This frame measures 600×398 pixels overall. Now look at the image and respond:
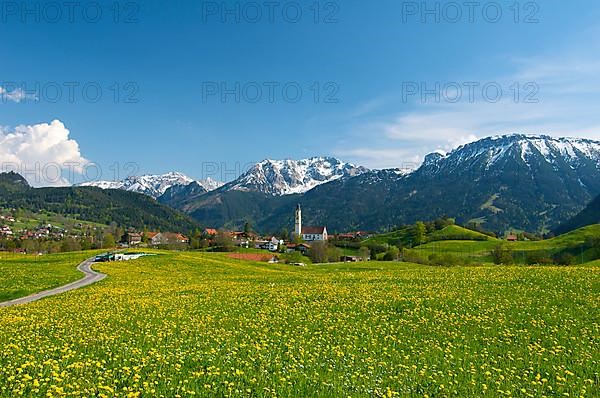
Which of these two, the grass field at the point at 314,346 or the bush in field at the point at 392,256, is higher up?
the grass field at the point at 314,346

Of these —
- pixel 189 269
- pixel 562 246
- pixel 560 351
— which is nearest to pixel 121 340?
pixel 560 351

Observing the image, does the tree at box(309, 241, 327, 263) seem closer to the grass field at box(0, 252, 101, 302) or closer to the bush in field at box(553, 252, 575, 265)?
the bush in field at box(553, 252, 575, 265)

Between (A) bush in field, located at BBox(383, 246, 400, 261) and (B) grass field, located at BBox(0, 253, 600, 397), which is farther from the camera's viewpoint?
(A) bush in field, located at BBox(383, 246, 400, 261)

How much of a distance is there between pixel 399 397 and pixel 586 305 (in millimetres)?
20225

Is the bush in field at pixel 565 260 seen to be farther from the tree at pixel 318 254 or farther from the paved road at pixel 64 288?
the paved road at pixel 64 288

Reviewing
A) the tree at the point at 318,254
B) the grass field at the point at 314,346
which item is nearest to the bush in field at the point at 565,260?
the tree at the point at 318,254

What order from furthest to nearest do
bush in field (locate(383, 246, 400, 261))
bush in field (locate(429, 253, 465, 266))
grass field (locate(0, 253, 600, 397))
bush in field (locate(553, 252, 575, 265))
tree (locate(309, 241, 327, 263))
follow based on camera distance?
1. tree (locate(309, 241, 327, 263))
2. bush in field (locate(383, 246, 400, 261))
3. bush in field (locate(429, 253, 465, 266))
4. bush in field (locate(553, 252, 575, 265))
5. grass field (locate(0, 253, 600, 397))

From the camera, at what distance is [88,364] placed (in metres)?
12.0

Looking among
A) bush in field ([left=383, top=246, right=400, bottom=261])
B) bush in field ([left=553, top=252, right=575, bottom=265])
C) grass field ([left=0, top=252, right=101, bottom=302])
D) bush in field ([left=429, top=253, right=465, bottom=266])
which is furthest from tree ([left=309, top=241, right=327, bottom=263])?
grass field ([left=0, top=252, right=101, bottom=302])

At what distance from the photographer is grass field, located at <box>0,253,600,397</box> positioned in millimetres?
11258

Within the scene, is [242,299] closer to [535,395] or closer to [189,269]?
[535,395]

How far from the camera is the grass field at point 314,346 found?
11.3m

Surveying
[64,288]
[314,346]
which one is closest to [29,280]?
[64,288]

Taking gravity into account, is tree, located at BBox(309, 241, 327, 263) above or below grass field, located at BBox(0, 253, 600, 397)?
below
